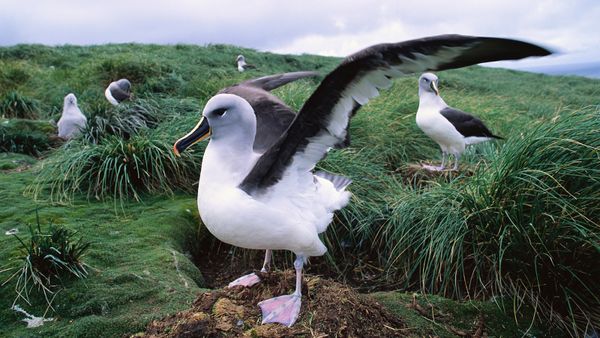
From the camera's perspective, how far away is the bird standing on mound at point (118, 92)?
31.3 ft

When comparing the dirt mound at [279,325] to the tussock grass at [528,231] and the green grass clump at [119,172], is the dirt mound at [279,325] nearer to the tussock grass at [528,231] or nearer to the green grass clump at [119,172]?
the tussock grass at [528,231]

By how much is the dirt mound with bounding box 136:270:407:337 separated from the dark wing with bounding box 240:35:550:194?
69cm

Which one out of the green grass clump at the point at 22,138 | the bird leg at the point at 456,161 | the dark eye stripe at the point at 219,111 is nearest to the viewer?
the dark eye stripe at the point at 219,111

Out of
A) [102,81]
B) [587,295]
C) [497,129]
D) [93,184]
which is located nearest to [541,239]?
[587,295]

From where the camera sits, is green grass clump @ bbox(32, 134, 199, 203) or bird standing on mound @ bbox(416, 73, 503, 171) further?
bird standing on mound @ bbox(416, 73, 503, 171)

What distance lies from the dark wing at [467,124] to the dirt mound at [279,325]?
3.54 meters

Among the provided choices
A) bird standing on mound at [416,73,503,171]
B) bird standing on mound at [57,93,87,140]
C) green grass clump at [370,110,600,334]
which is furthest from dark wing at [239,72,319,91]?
bird standing on mound at [57,93,87,140]

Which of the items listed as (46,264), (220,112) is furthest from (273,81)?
(46,264)

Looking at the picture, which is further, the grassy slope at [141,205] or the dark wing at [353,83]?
the grassy slope at [141,205]

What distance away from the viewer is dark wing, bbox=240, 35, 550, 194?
2104mm

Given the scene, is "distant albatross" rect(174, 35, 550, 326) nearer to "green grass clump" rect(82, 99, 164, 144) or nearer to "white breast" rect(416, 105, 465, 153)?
"white breast" rect(416, 105, 465, 153)

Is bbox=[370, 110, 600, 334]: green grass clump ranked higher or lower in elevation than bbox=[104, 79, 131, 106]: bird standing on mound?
lower

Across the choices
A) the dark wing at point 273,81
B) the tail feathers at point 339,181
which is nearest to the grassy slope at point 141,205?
the tail feathers at point 339,181

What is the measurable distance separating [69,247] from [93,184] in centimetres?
173
